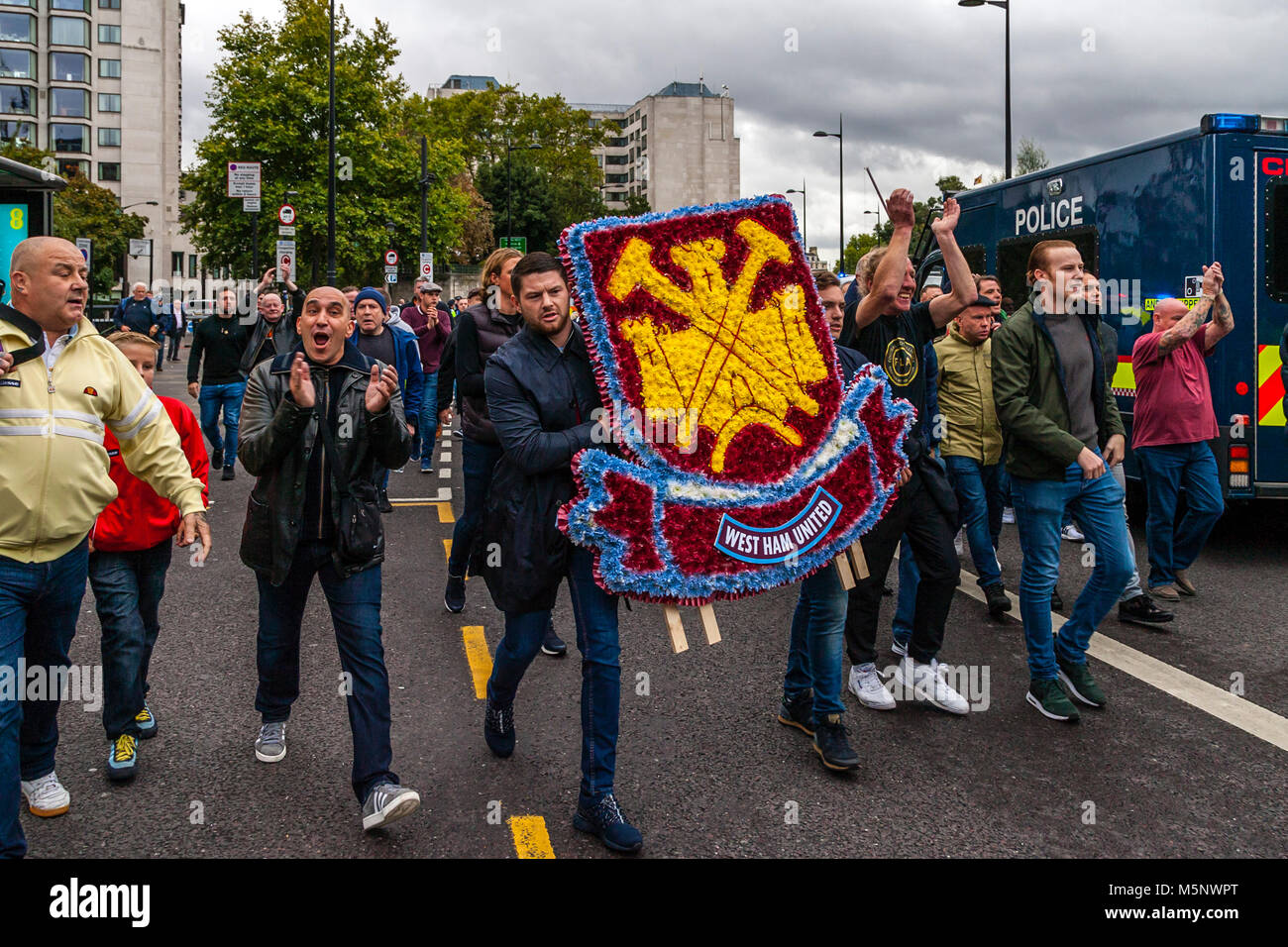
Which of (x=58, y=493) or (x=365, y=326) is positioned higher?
(x=365, y=326)

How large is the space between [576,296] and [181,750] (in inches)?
98.2

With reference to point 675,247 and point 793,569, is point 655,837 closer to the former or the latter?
point 793,569

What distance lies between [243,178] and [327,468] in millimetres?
19783

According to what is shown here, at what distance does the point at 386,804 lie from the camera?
387cm

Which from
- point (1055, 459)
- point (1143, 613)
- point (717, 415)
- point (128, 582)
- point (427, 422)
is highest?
point (427, 422)

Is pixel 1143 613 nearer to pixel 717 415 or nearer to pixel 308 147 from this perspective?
pixel 717 415

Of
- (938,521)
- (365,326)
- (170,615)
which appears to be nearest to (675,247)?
(938,521)

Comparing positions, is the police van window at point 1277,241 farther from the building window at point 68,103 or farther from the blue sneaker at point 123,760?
the building window at point 68,103

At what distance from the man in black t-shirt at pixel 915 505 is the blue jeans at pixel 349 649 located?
2.15 metres

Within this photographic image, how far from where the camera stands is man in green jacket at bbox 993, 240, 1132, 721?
17.1ft

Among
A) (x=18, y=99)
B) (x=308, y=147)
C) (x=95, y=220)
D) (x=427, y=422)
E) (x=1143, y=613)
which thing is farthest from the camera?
(x=18, y=99)

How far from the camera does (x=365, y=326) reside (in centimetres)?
889


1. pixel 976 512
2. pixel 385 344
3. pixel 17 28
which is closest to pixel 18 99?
pixel 17 28

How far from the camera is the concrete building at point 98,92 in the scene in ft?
293
